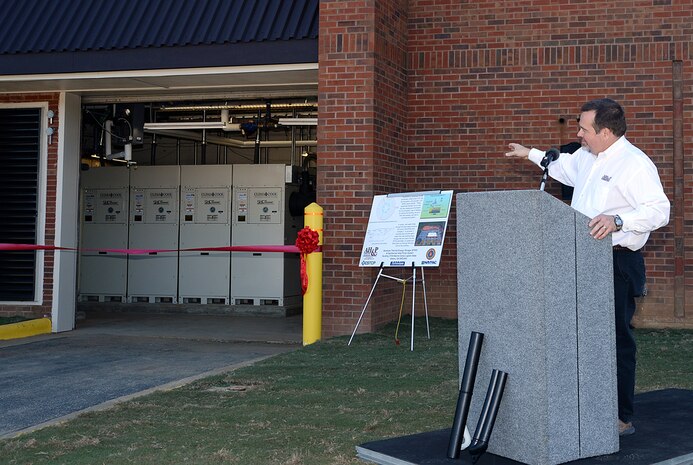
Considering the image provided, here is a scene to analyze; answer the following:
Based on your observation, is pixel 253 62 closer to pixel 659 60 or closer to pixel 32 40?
pixel 32 40

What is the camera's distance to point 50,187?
1352 centimetres

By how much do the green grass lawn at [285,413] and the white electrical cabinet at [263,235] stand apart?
7.01 metres

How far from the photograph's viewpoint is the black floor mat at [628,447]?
510 cm

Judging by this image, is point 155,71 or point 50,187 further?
point 50,187

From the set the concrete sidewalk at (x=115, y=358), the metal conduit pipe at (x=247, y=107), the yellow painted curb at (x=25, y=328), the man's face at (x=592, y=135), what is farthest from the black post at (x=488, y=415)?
the metal conduit pipe at (x=247, y=107)

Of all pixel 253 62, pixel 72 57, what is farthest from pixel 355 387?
pixel 72 57

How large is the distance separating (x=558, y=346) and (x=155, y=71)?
8574 mm

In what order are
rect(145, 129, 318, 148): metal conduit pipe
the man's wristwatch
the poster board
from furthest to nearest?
rect(145, 129, 318, 148): metal conduit pipe → the poster board → the man's wristwatch

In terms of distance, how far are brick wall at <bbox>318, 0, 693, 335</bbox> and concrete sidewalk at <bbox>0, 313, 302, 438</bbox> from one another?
1800 millimetres

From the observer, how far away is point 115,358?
10602mm

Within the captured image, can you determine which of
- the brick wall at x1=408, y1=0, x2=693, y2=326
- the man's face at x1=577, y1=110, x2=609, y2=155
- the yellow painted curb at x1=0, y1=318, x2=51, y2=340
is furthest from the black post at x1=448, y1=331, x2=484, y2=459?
the yellow painted curb at x1=0, y1=318, x2=51, y2=340

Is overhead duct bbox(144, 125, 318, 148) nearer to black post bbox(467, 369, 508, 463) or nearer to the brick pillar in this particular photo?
the brick pillar

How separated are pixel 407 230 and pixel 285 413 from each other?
3784mm

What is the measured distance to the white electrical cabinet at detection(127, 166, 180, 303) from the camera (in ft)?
58.1
